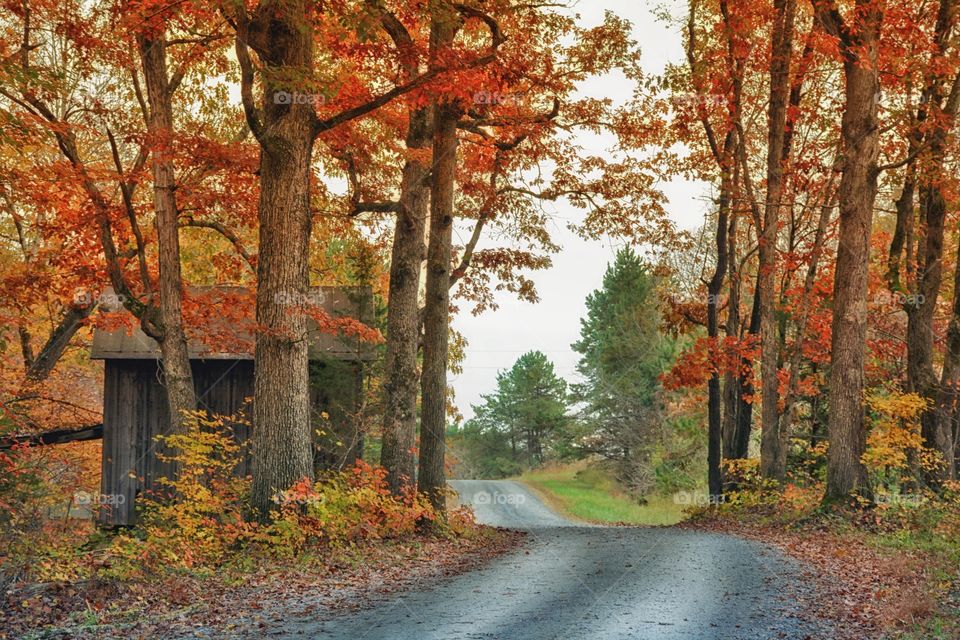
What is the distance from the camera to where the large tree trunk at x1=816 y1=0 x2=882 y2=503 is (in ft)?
57.0

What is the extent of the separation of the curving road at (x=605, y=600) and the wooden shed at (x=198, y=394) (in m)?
8.30

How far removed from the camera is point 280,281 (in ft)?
44.6

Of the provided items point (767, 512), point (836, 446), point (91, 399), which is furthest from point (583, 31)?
point (91, 399)

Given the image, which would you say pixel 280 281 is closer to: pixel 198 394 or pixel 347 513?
pixel 347 513

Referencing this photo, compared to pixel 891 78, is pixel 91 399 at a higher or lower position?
lower

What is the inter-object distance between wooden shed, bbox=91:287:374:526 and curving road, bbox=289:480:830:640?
8.30m

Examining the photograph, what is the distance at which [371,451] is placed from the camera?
133 feet

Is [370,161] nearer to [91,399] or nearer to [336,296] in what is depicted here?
[336,296]

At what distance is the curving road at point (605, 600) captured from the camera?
8422 mm

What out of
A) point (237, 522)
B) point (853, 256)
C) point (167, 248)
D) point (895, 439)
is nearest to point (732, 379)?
point (895, 439)

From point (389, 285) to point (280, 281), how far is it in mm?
7362

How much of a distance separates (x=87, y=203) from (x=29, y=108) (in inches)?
79.9

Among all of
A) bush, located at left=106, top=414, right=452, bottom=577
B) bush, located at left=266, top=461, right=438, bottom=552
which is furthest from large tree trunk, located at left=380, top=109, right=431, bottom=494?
bush, located at left=106, top=414, right=452, bottom=577

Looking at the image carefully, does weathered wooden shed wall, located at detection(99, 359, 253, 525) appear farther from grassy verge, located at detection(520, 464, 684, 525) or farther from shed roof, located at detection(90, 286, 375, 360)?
grassy verge, located at detection(520, 464, 684, 525)
